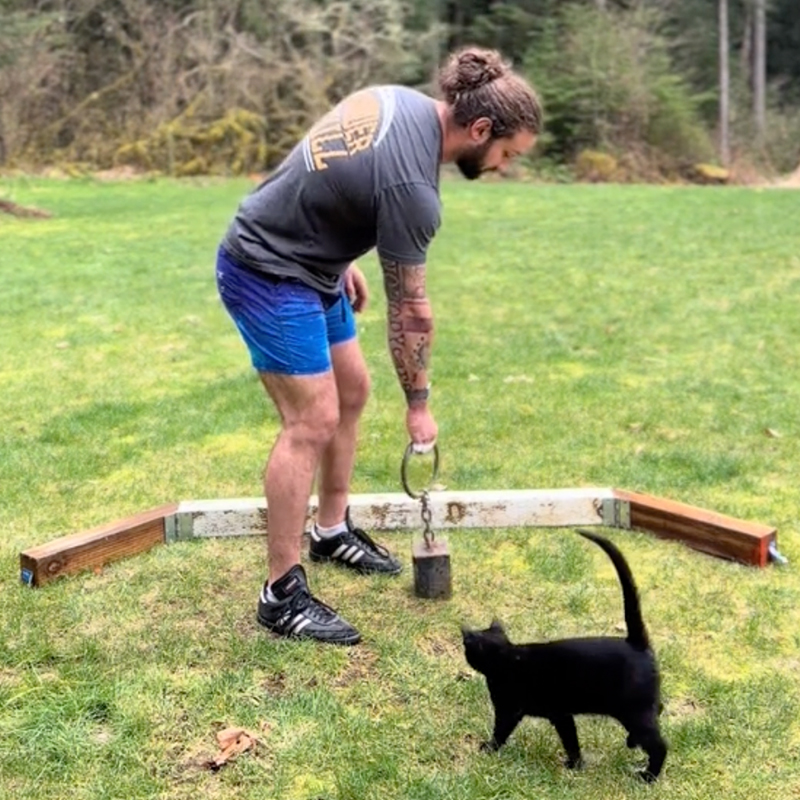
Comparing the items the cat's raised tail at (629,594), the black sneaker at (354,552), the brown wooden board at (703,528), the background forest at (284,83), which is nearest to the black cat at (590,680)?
the cat's raised tail at (629,594)

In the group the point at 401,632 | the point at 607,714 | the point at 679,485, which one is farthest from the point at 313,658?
the point at 679,485

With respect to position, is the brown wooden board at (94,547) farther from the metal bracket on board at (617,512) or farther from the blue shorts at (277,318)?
the metal bracket on board at (617,512)

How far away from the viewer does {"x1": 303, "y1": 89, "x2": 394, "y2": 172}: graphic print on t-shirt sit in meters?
2.72

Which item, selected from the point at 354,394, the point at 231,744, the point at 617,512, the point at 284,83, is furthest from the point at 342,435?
the point at 284,83

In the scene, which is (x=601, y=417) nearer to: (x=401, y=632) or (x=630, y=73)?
(x=401, y=632)

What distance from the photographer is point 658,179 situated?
2370 centimetres

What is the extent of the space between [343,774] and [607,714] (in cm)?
60

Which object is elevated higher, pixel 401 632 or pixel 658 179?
pixel 401 632

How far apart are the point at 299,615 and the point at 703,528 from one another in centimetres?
146

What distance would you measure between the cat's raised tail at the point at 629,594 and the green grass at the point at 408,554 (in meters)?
0.33

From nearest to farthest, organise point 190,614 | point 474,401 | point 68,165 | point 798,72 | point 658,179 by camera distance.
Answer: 1. point 190,614
2. point 474,401
3. point 68,165
4. point 658,179
5. point 798,72

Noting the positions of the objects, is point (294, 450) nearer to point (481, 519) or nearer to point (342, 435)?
point (342, 435)

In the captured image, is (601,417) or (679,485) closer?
(679,485)

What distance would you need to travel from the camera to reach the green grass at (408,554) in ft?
8.04
